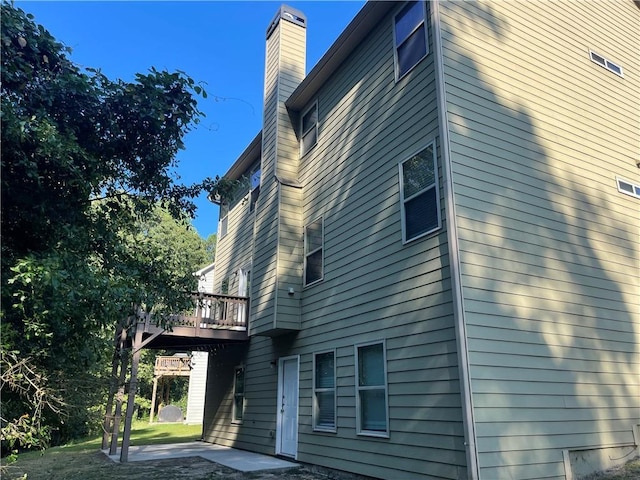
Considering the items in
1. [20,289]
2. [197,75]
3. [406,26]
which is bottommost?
[20,289]

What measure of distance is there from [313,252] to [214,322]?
314 centimetres

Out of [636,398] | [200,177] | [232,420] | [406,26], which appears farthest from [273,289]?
[636,398]

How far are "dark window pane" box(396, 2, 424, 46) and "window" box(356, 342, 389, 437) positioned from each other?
186 inches

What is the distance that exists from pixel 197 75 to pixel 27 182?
2.12 meters

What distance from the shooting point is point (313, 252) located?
898cm

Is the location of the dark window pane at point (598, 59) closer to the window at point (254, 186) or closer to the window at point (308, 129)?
the window at point (308, 129)

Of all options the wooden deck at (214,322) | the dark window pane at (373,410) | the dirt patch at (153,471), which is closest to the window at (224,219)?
the wooden deck at (214,322)

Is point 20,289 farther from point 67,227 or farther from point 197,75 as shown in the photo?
point 197,75

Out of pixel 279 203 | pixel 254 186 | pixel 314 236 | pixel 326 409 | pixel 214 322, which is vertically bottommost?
pixel 326 409

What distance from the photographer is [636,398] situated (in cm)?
642

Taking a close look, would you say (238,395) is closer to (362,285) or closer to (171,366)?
(362,285)

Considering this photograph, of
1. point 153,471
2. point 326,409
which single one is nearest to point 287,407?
point 326,409

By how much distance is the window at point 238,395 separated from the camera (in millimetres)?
11383

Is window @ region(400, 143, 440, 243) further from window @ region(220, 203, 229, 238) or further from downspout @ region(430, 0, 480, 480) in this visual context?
window @ region(220, 203, 229, 238)
